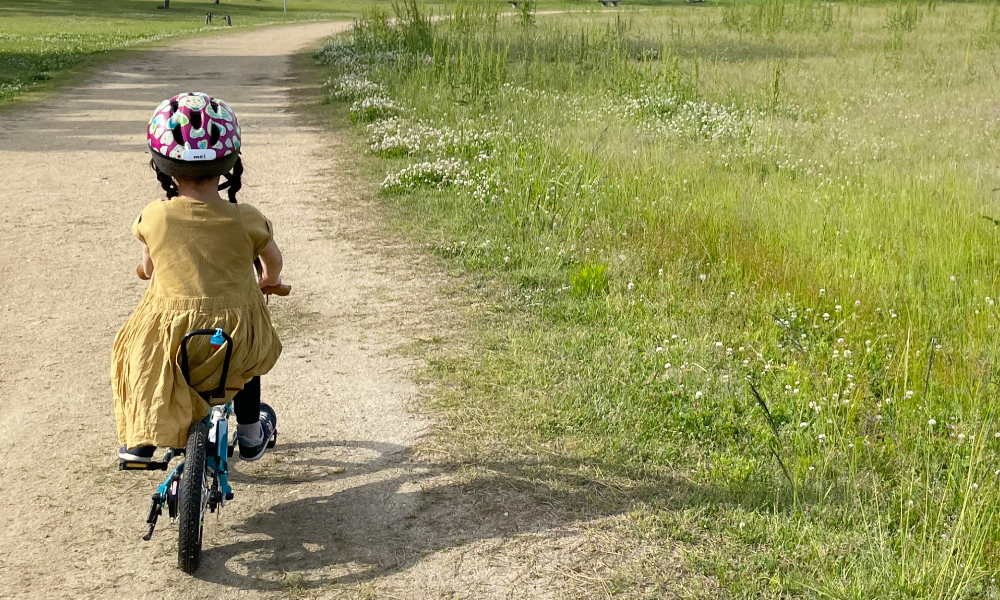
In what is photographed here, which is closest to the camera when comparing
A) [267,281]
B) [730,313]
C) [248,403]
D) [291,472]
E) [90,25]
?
[267,281]

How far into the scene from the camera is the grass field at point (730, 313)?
13.8 ft

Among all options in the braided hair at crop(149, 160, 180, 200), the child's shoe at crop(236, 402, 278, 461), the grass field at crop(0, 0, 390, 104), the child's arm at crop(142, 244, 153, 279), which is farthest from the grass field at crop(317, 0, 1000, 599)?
the grass field at crop(0, 0, 390, 104)

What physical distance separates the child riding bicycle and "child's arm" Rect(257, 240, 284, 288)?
0.21 feet

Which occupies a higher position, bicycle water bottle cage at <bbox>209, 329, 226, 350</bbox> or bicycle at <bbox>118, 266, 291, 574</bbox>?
bicycle water bottle cage at <bbox>209, 329, 226, 350</bbox>

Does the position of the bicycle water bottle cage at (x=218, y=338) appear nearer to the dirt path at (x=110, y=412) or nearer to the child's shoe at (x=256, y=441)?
the child's shoe at (x=256, y=441)

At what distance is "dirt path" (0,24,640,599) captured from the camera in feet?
13.0

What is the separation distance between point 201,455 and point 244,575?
0.60 meters

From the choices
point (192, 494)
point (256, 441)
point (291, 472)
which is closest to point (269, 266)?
point (256, 441)

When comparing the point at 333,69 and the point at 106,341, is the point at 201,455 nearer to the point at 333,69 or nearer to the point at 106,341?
the point at 106,341

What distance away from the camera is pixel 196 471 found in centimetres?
365

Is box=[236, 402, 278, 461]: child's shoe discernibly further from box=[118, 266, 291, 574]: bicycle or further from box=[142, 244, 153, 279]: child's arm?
box=[142, 244, 153, 279]: child's arm

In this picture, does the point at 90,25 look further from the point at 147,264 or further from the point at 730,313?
the point at 147,264

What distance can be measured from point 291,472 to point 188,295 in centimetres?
136

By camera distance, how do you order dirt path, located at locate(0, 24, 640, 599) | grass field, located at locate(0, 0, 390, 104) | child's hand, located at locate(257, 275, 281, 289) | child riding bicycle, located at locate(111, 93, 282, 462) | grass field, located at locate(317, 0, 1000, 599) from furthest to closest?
grass field, located at locate(0, 0, 390, 104) → grass field, located at locate(317, 0, 1000, 599) → child's hand, located at locate(257, 275, 281, 289) → dirt path, located at locate(0, 24, 640, 599) → child riding bicycle, located at locate(111, 93, 282, 462)
